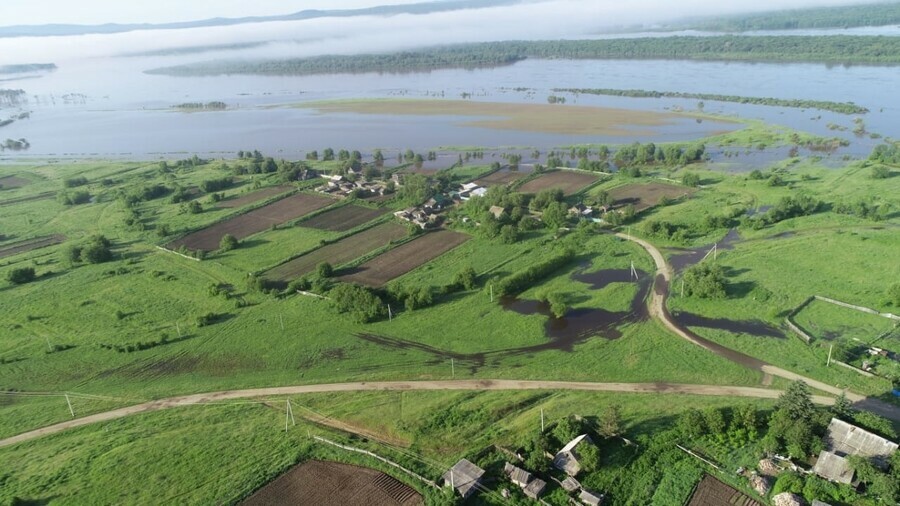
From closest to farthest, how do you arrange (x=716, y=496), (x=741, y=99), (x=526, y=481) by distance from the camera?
1. (x=716, y=496)
2. (x=526, y=481)
3. (x=741, y=99)

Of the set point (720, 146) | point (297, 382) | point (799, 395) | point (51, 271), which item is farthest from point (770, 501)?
point (720, 146)

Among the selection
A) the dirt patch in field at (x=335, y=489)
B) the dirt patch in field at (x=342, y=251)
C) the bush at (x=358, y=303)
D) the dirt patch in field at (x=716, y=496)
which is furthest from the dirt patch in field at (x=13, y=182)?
the dirt patch in field at (x=716, y=496)

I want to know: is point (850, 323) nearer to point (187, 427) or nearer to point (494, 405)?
point (494, 405)

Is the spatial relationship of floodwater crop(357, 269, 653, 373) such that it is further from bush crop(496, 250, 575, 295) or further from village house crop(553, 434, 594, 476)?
village house crop(553, 434, 594, 476)

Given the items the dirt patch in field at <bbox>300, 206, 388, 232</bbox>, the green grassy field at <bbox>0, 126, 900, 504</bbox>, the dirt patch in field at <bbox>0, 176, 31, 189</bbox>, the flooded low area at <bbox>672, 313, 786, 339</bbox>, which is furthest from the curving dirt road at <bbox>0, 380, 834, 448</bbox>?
the dirt patch in field at <bbox>0, 176, 31, 189</bbox>

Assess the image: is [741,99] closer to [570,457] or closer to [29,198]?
[570,457]

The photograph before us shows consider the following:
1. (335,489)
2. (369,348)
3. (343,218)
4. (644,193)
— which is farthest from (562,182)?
(335,489)

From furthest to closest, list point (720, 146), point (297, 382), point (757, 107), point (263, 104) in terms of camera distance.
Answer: point (263, 104) < point (757, 107) < point (720, 146) < point (297, 382)

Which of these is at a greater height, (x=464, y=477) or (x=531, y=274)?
(x=531, y=274)
